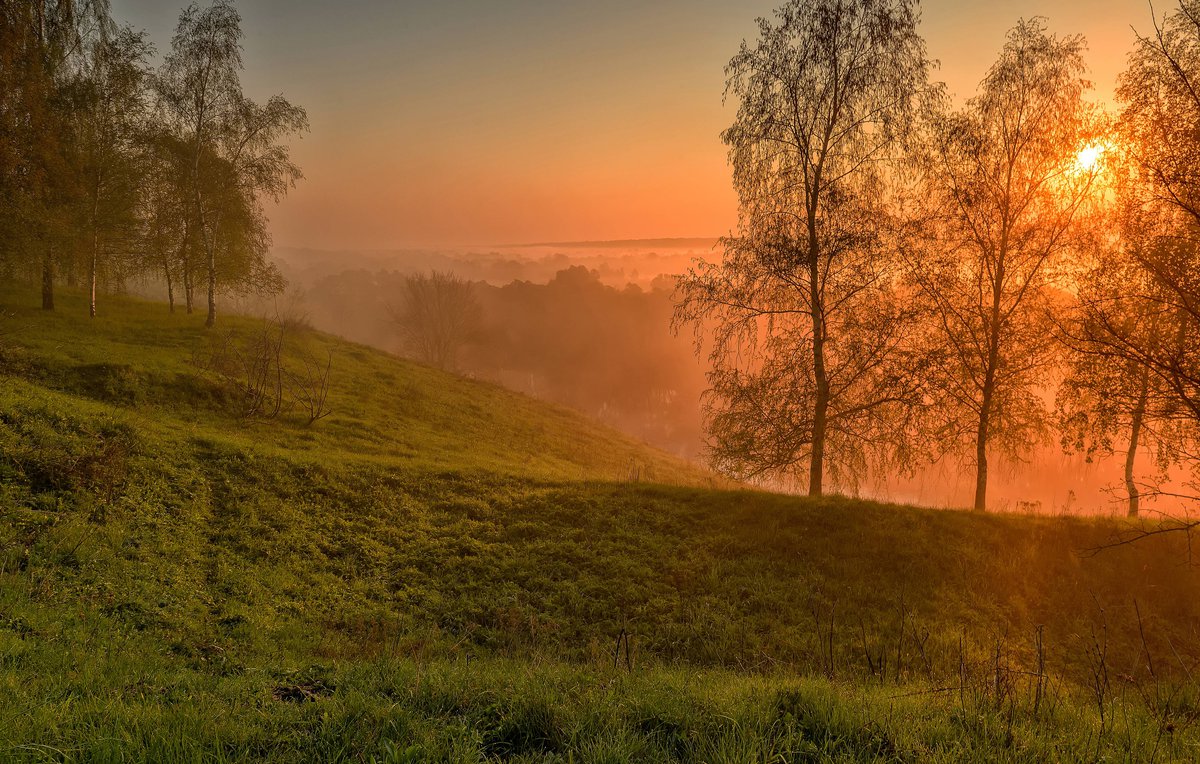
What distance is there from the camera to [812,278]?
16.1m

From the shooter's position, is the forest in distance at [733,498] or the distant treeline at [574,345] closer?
the forest in distance at [733,498]

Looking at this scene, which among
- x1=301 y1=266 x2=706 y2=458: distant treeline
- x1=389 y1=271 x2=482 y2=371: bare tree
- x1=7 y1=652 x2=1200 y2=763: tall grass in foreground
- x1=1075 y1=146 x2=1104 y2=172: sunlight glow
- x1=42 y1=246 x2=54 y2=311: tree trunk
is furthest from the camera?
x1=301 y1=266 x2=706 y2=458: distant treeline

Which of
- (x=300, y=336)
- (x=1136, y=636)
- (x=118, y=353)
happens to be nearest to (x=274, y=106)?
(x=300, y=336)

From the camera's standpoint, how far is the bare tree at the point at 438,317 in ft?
241

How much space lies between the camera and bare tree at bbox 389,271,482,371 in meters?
73.6

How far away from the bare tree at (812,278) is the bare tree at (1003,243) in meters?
1.89

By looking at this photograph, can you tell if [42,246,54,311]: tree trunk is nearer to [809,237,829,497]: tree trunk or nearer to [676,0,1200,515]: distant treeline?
[676,0,1200,515]: distant treeline

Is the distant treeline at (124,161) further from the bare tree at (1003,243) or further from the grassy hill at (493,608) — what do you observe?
the bare tree at (1003,243)

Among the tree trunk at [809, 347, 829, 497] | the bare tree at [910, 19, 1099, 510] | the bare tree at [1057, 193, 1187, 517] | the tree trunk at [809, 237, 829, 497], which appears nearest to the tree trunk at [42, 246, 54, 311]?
the tree trunk at [809, 237, 829, 497]

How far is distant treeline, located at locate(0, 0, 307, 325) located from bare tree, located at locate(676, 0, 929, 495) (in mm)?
26711

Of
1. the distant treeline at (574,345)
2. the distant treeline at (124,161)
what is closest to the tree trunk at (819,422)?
the distant treeline at (124,161)

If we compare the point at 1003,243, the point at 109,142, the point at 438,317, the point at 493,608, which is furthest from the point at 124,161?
the point at 438,317

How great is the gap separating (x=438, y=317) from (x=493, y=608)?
68.4 meters

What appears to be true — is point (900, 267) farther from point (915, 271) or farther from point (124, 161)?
point (124, 161)
